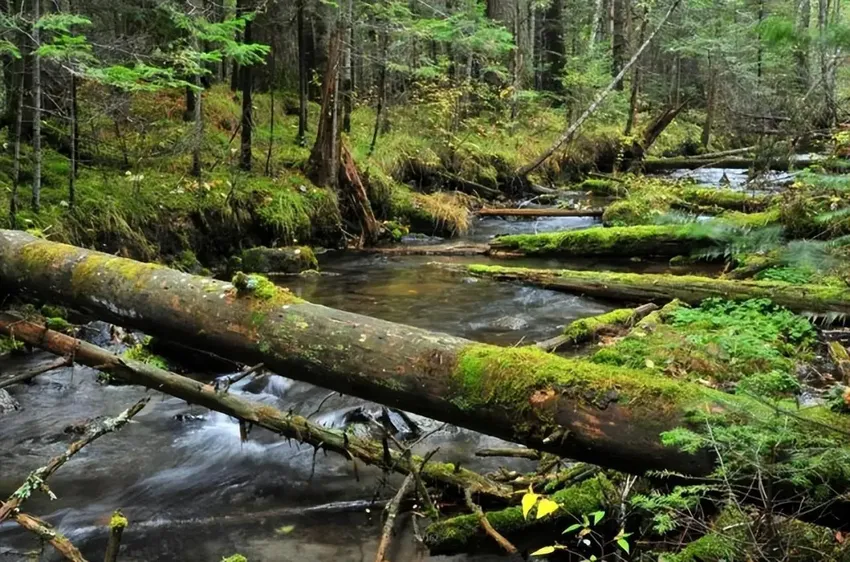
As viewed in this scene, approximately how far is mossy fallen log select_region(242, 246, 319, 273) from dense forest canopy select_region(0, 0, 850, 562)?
0.16 feet

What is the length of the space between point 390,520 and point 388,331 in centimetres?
108

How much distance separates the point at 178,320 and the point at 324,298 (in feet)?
16.4

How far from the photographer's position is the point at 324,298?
385 inches

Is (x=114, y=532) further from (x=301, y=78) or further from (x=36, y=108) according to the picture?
(x=301, y=78)

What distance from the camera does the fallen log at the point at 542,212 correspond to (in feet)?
49.2

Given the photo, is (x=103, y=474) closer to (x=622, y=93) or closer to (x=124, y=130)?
(x=124, y=130)

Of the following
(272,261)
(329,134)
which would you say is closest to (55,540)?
(272,261)

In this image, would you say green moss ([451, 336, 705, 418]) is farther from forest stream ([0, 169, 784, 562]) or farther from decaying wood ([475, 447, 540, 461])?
decaying wood ([475, 447, 540, 461])

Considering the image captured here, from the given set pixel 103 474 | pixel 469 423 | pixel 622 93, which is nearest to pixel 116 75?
pixel 103 474

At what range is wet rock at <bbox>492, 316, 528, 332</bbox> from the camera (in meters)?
8.46

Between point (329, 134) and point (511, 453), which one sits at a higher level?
point (329, 134)

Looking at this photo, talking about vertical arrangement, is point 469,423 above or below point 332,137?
below

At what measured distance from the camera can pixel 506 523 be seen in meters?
3.86

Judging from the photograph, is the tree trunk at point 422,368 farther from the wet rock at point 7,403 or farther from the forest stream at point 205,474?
the wet rock at point 7,403
